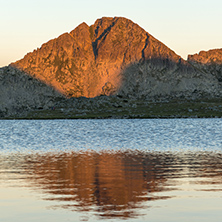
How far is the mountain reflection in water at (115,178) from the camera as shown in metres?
22.7

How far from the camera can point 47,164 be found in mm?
43219

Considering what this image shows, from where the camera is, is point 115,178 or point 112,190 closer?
point 112,190

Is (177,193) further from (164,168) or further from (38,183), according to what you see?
(164,168)

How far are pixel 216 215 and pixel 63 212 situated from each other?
6.36 metres

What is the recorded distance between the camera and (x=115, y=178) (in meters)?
32.5

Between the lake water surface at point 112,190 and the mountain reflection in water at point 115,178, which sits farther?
the mountain reflection in water at point 115,178

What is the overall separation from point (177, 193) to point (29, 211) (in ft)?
27.7

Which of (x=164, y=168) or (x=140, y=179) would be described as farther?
(x=164, y=168)

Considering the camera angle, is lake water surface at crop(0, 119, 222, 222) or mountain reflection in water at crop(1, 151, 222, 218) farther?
mountain reflection in water at crop(1, 151, 222, 218)

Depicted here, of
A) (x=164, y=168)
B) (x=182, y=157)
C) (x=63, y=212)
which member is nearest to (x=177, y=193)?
(x=63, y=212)

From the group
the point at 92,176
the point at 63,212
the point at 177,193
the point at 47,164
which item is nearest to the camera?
the point at 63,212

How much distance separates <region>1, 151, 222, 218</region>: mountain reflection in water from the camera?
22.7 meters

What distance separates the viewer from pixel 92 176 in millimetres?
33781

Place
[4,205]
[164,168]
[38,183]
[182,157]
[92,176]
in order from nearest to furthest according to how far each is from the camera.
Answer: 1. [4,205]
2. [38,183]
3. [92,176]
4. [164,168]
5. [182,157]
